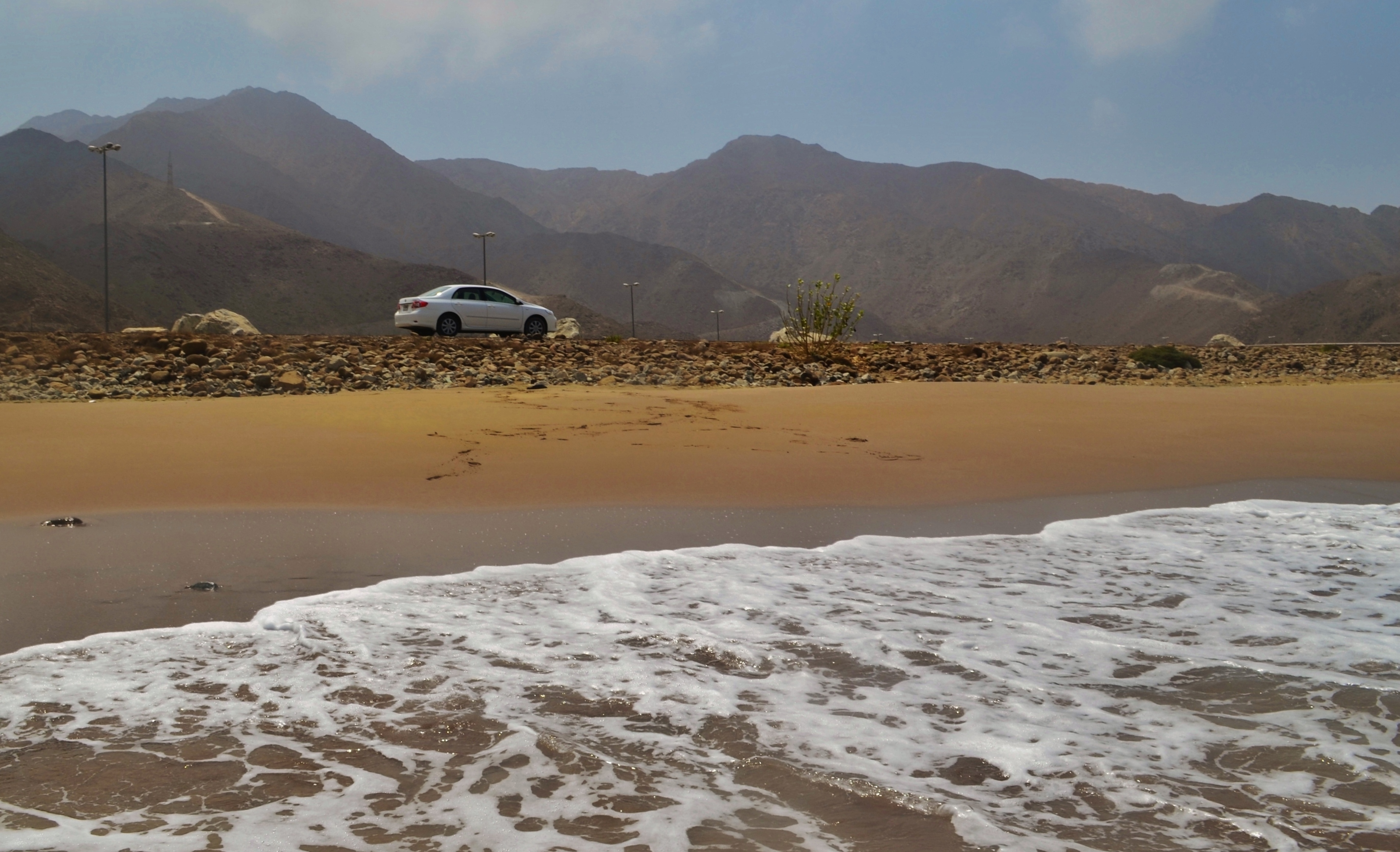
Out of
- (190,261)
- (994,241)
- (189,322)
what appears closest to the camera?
(189,322)

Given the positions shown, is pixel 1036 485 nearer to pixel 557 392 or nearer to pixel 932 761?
pixel 932 761

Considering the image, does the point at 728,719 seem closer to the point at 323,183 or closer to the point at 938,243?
the point at 938,243

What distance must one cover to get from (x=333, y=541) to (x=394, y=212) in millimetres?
183079

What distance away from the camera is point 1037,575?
4.53m

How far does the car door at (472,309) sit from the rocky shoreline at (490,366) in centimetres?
491

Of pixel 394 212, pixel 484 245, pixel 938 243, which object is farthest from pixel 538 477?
pixel 394 212

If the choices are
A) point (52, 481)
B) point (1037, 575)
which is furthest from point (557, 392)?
point (1037, 575)

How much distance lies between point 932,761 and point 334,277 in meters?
114

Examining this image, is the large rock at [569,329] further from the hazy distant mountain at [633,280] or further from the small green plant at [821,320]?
the hazy distant mountain at [633,280]

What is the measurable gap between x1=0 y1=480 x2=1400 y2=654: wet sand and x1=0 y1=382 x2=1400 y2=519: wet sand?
25 cm

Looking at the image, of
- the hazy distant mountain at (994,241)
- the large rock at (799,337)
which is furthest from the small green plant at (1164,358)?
the hazy distant mountain at (994,241)

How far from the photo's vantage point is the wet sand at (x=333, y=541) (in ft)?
12.5

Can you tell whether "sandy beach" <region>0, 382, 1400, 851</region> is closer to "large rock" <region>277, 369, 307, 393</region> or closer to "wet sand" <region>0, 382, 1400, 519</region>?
"wet sand" <region>0, 382, 1400, 519</region>

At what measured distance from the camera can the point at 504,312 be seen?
22672 mm
